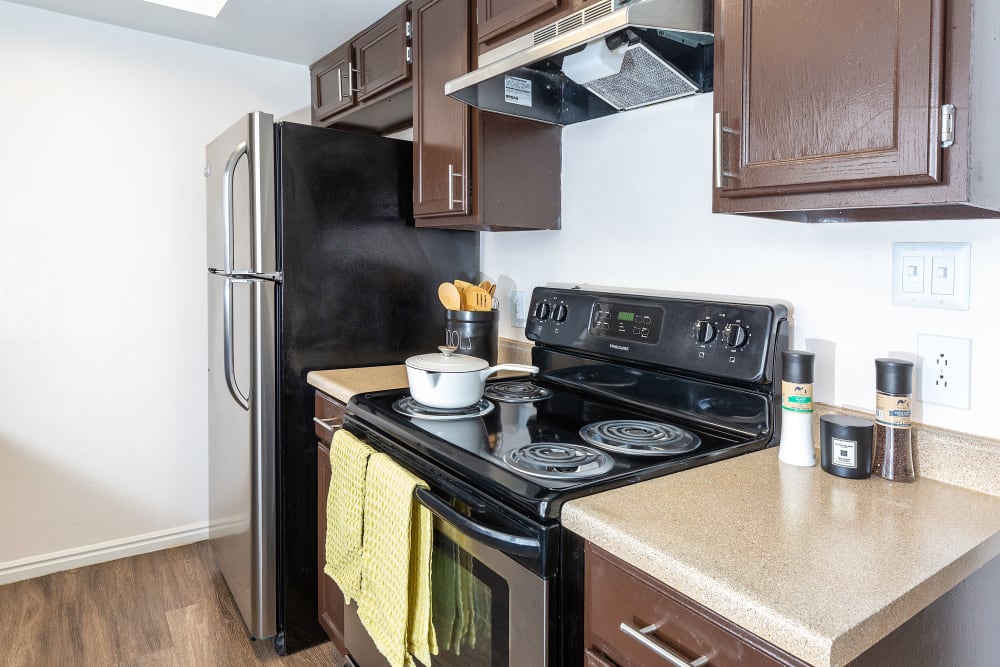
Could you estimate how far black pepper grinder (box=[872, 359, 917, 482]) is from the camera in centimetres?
107

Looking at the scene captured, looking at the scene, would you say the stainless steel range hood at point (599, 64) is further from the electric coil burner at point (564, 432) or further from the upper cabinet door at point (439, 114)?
the electric coil burner at point (564, 432)

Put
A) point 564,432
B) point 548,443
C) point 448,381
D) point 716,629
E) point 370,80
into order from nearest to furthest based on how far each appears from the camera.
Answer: point 716,629, point 548,443, point 564,432, point 448,381, point 370,80

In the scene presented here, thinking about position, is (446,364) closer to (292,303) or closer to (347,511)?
(347,511)

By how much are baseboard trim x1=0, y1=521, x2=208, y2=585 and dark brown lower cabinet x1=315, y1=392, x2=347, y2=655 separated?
3.69ft

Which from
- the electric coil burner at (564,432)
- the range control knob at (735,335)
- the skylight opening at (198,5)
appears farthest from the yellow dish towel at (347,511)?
the skylight opening at (198,5)

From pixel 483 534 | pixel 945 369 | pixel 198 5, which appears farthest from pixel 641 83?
pixel 198 5

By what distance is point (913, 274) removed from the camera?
117 cm

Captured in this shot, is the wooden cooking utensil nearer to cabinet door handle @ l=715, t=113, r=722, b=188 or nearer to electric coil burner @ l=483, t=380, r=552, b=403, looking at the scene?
electric coil burner @ l=483, t=380, r=552, b=403

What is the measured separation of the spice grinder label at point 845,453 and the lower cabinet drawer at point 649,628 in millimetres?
474

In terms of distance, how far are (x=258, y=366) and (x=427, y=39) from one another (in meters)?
1.11

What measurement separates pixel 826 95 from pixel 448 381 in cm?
91

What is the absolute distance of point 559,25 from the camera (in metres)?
1.27

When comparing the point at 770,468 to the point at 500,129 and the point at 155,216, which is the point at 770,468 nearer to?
the point at 500,129

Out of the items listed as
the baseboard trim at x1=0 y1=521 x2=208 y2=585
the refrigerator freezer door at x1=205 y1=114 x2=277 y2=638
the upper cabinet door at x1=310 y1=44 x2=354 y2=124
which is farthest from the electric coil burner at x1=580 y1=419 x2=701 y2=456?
the baseboard trim at x1=0 y1=521 x2=208 y2=585
